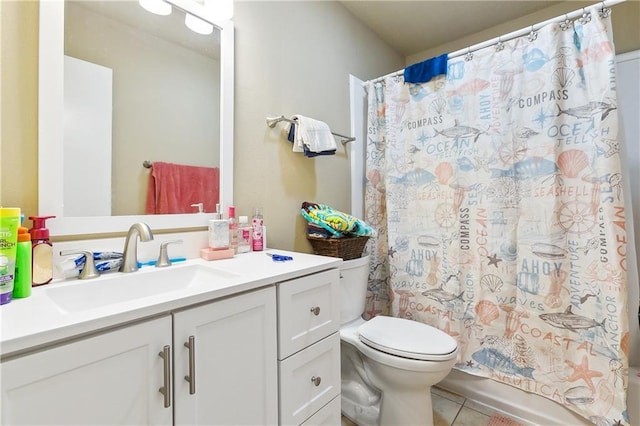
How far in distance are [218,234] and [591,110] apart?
1.71 meters

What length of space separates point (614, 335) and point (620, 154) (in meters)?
0.78

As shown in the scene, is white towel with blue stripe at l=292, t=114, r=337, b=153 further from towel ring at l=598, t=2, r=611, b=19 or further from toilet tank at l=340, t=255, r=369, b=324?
towel ring at l=598, t=2, r=611, b=19

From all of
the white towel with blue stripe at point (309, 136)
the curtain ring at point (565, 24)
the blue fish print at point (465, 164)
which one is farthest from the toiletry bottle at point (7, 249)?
the curtain ring at point (565, 24)

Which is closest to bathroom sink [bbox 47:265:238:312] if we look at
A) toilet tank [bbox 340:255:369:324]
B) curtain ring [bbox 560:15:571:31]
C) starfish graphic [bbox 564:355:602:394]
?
toilet tank [bbox 340:255:369:324]

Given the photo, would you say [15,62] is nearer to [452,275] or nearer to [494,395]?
[452,275]

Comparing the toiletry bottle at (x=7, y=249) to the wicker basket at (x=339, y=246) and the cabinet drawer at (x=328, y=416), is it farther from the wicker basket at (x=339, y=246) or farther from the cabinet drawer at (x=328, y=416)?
the wicker basket at (x=339, y=246)

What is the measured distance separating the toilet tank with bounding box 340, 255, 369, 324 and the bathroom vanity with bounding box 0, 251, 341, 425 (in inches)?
18.3

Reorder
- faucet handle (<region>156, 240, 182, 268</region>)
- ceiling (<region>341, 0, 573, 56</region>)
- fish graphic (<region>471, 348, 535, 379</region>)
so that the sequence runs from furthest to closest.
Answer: ceiling (<region>341, 0, 573, 56</region>) < fish graphic (<region>471, 348, 535, 379</region>) < faucet handle (<region>156, 240, 182, 268</region>)

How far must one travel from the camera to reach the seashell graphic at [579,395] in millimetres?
1342

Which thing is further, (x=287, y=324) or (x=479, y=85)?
(x=479, y=85)

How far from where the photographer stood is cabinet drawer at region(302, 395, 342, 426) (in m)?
1.04

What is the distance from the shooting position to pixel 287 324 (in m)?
0.95

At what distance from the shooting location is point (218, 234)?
3.98ft

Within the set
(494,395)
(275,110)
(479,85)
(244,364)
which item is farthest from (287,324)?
(479,85)
